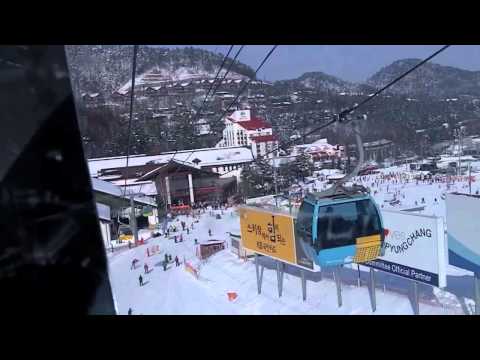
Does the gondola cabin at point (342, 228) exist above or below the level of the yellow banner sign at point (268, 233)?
above

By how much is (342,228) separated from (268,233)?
5.20 ft

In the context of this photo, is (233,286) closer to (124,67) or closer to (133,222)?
(133,222)

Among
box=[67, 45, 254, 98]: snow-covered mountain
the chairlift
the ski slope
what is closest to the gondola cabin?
the chairlift

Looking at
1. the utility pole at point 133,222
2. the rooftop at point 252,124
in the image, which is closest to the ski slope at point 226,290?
the utility pole at point 133,222

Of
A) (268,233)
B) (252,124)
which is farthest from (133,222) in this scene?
(252,124)

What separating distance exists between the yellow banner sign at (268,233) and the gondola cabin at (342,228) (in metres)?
1.09

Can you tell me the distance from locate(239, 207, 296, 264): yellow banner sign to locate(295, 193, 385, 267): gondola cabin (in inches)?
42.9

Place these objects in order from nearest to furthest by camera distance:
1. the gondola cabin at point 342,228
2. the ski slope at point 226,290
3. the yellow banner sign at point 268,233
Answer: the gondola cabin at point 342,228
the ski slope at point 226,290
the yellow banner sign at point 268,233

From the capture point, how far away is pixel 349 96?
6.74 metres

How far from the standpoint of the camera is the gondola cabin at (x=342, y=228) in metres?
2.81

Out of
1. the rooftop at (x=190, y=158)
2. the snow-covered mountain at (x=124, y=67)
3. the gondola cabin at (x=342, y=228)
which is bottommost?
the gondola cabin at (x=342, y=228)

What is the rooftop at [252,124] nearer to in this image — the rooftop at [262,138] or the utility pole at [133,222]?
the rooftop at [262,138]

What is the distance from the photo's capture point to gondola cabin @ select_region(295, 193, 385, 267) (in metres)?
2.81

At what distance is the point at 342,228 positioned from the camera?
2.84m
